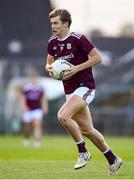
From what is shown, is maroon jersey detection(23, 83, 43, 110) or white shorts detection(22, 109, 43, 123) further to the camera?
maroon jersey detection(23, 83, 43, 110)

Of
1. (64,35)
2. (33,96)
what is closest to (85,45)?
(64,35)

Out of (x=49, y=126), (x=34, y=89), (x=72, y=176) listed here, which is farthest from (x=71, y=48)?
(x=49, y=126)

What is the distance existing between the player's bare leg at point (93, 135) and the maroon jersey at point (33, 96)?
12400 millimetres

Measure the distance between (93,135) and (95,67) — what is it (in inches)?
882

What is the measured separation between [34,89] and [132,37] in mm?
11796

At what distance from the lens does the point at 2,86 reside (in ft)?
116

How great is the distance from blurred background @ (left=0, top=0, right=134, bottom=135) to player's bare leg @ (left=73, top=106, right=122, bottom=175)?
20.8 meters

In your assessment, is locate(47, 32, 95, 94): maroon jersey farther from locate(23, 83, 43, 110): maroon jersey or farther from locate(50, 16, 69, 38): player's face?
locate(23, 83, 43, 110): maroon jersey

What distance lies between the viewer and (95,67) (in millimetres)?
34844

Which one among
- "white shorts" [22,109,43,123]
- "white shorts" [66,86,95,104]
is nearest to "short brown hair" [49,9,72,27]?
"white shorts" [66,86,95,104]

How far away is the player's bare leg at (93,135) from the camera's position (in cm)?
1252

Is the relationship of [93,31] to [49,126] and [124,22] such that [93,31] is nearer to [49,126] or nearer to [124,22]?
[124,22]

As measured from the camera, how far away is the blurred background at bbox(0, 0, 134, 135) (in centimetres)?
3381

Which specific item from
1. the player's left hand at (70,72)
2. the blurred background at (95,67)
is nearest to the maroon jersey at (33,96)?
the blurred background at (95,67)
